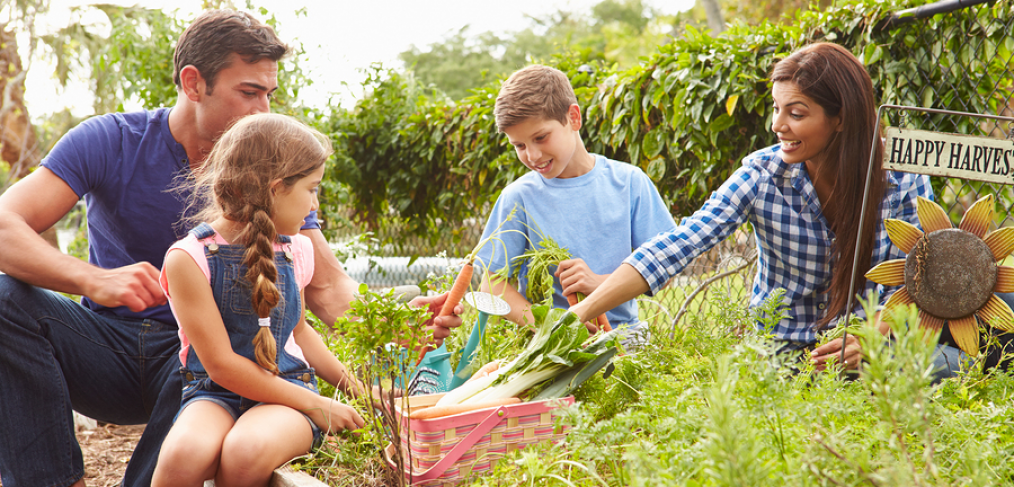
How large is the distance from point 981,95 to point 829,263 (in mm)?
1149

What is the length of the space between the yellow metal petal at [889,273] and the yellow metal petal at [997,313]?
19 centimetres

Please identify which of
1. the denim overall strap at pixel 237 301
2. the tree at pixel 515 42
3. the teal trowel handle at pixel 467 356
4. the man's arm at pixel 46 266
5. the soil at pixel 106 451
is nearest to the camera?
the denim overall strap at pixel 237 301

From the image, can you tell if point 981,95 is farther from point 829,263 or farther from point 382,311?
point 382,311

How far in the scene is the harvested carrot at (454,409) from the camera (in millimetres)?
1540

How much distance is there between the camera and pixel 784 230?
2.35 m

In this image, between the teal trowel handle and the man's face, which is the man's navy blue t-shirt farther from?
the teal trowel handle

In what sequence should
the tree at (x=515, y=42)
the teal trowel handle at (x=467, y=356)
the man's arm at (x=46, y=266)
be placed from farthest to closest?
the tree at (x=515, y=42) < the teal trowel handle at (x=467, y=356) < the man's arm at (x=46, y=266)

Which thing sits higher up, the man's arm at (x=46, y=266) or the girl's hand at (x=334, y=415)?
the man's arm at (x=46, y=266)

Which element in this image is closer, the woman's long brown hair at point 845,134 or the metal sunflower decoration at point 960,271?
the metal sunflower decoration at point 960,271

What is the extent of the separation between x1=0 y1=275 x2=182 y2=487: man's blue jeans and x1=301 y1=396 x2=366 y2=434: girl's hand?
20.3 inches

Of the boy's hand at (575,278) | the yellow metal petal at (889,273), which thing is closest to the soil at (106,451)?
the boy's hand at (575,278)

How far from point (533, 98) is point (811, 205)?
1092mm

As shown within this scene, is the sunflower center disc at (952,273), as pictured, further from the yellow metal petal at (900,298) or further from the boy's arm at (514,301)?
the boy's arm at (514,301)

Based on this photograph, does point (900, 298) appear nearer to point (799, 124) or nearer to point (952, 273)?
point (952, 273)
